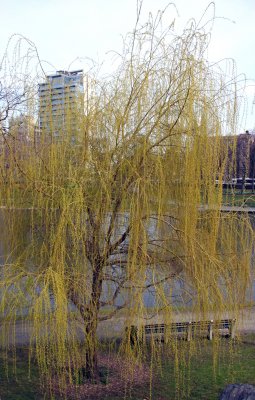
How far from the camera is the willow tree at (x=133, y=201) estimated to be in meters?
5.42

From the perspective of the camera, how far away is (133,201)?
5.38m

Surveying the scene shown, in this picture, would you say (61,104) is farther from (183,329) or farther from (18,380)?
(183,329)

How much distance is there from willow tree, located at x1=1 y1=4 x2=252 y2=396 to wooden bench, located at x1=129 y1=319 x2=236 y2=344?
8.4 inches

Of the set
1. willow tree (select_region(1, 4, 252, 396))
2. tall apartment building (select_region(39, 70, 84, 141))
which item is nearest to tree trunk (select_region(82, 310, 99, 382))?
willow tree (select_region(1, 4, 252, 396))

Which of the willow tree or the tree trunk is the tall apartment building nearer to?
the willow tree

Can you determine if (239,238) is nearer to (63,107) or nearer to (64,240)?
(64,240)

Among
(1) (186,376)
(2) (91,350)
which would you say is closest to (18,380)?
(2) (91,350)

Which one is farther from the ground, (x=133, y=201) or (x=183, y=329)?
(x=133, y=201)

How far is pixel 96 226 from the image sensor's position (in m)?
5.84

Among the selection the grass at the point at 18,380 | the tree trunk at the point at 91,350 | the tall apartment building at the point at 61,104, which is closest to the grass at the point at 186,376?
the grass at the point at 18,380

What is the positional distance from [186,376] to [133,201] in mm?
2910

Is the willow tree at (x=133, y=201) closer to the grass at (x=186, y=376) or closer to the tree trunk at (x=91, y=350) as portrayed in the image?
the tree trunk at (x=91, y=350)

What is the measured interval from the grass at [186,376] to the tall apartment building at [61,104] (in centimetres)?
286

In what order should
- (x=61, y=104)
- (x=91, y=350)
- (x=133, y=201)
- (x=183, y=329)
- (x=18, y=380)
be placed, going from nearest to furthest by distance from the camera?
(x=133, y=201) < (x=61, y=104) < (x=91, y=350) < (x=18, y=380) < (x=183, y=329)
